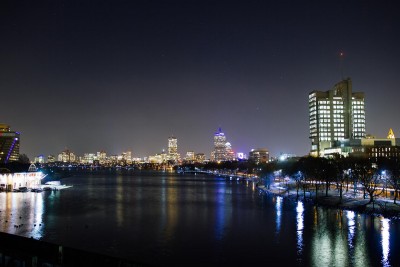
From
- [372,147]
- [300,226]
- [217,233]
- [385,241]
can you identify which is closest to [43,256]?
[217,233]

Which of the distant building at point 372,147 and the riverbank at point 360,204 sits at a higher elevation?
the distant building at point 372,147

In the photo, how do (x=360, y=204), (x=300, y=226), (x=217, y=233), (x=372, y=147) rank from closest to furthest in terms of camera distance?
(x=217, y=233) → (x=300, y=226) → (x=360, y=204) → (x=372, y=147)

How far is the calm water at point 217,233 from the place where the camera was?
3506cm

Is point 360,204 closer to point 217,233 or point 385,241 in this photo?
point 385,241

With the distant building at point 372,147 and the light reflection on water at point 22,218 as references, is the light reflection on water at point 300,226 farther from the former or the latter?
the distant building at point 372,147

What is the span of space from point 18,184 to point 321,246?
8390cm

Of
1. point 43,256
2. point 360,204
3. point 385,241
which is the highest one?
point 43,256

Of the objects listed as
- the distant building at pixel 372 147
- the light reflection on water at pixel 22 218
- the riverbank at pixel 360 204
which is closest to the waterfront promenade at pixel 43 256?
the light reflection on water at pixel 22 218

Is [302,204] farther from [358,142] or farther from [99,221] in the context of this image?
[358,142]

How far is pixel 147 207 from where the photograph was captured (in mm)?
71562

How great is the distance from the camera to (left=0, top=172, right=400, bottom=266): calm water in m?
35.1

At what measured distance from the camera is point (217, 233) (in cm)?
4656

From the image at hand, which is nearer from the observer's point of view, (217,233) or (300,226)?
(217,233)

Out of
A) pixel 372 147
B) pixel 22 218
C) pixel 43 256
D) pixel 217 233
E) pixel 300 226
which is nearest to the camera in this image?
pixel 43 256
